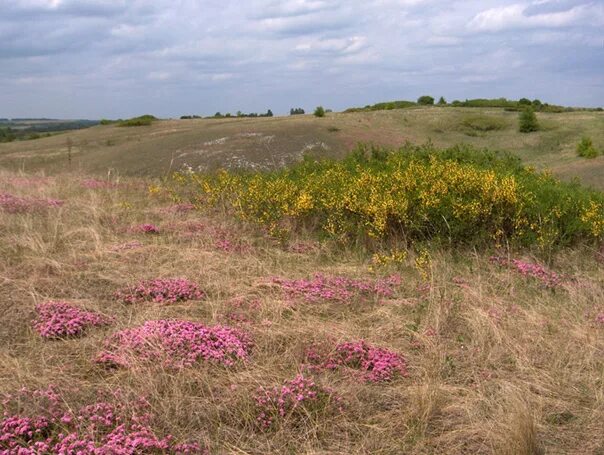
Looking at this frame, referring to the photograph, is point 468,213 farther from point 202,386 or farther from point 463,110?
point 463,110

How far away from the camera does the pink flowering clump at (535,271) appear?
21.1 feet

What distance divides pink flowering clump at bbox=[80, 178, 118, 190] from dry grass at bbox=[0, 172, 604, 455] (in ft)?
13.0

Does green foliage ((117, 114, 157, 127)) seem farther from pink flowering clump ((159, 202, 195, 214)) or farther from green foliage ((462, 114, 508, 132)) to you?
pink flowering clump ((159, 202, 195, 214))

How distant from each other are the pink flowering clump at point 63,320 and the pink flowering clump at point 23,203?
471 centimetres

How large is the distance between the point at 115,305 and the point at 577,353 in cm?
393

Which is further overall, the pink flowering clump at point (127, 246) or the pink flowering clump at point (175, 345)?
the pink flowering clump at point (127, 246)

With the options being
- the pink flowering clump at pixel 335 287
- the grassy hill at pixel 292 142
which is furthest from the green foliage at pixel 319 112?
the pink flowering clump at pixel 335 287

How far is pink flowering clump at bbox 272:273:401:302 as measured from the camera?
224 inches

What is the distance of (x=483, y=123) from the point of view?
2517 cm

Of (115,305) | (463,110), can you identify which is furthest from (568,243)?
(463,110)

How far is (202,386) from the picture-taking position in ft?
12.9

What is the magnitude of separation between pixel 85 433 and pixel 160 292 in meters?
2.44

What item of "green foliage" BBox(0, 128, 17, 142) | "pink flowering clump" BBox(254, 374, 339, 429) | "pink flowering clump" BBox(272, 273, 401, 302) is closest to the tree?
"pink flowering clump" BBox(272, 273, 401, 302)

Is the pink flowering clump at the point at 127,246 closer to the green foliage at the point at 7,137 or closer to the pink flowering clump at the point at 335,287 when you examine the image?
the pink flowering clump at the point at 335,287
